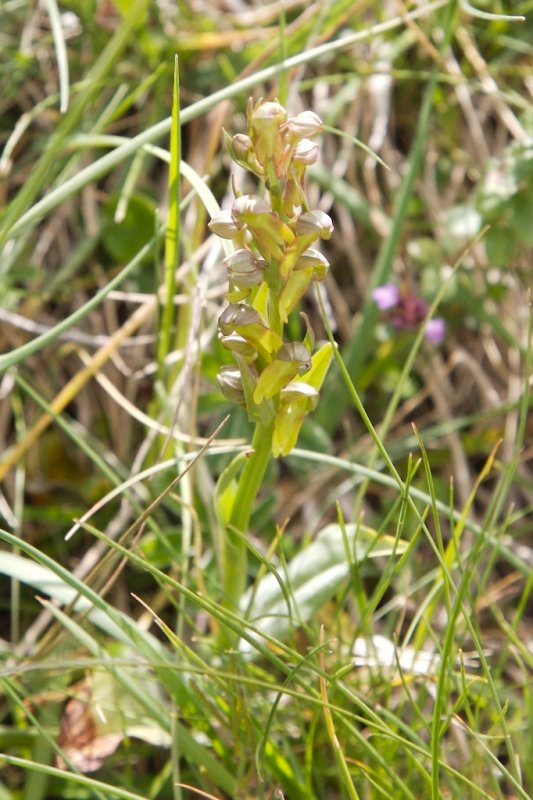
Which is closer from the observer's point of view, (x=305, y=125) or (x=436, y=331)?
(x=305, y=125)

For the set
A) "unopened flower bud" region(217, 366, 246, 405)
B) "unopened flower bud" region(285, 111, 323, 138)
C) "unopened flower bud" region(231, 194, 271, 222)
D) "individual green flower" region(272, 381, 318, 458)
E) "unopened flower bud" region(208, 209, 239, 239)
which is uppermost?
"unopened flower bud" region(285, 111, 323, 138)

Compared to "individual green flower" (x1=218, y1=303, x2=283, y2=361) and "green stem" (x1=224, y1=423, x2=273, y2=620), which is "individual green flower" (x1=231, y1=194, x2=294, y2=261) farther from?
"green stem" (x1=224, y1=423, x2=273, y2=620)

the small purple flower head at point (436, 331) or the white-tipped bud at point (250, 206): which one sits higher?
the white-tipped bud at point (250, 206)

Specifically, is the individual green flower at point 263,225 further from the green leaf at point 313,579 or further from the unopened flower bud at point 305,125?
the green leaf at point 313,579

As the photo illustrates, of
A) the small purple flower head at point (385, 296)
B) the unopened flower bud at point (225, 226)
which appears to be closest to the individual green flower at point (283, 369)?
the unopened flower bud at point (225, 226)

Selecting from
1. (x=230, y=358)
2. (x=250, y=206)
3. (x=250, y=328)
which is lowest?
(x=230, y=358)

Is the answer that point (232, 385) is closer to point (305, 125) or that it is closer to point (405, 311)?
point (305, 125)

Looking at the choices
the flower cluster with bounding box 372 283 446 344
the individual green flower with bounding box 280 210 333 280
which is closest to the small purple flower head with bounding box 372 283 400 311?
the flower cluster with bounding box 372 283 446 344

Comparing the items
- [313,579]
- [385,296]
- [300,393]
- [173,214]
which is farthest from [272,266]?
[385,296]
